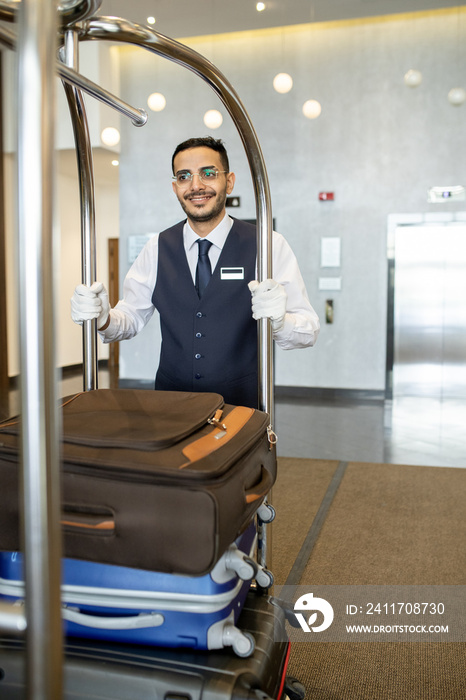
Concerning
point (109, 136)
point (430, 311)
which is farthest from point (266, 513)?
point (430, 311)

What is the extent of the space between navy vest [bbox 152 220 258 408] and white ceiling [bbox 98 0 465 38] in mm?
5669

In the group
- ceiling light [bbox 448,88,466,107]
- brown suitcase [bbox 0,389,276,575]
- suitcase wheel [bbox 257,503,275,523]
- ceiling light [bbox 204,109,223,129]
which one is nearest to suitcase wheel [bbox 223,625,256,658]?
brown suitcase [bbox 0,389,276,575]

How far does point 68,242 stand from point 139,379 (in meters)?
3.53

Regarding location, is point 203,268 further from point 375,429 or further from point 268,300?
point 375,429

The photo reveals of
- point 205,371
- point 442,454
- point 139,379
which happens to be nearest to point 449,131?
point 442,454

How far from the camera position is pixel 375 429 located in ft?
18.5

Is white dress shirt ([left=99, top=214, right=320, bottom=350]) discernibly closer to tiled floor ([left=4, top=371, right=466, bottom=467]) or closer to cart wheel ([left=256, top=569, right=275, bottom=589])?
cart wheel ([left=256, top=569, right=275, bottom=589])

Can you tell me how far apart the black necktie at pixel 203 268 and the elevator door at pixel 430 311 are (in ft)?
19.1

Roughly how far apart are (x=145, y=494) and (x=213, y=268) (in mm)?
1220

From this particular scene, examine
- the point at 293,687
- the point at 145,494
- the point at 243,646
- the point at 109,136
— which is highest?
the point at 109,136

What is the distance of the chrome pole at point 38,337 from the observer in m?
0.43

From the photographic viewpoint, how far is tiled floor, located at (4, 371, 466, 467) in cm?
461

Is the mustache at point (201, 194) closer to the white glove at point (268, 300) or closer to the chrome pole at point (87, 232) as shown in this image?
the chrome pole at point (87, 232)

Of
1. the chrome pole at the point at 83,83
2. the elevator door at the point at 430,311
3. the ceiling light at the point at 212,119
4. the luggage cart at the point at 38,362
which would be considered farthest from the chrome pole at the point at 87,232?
the elevator door at the point at 430,311
